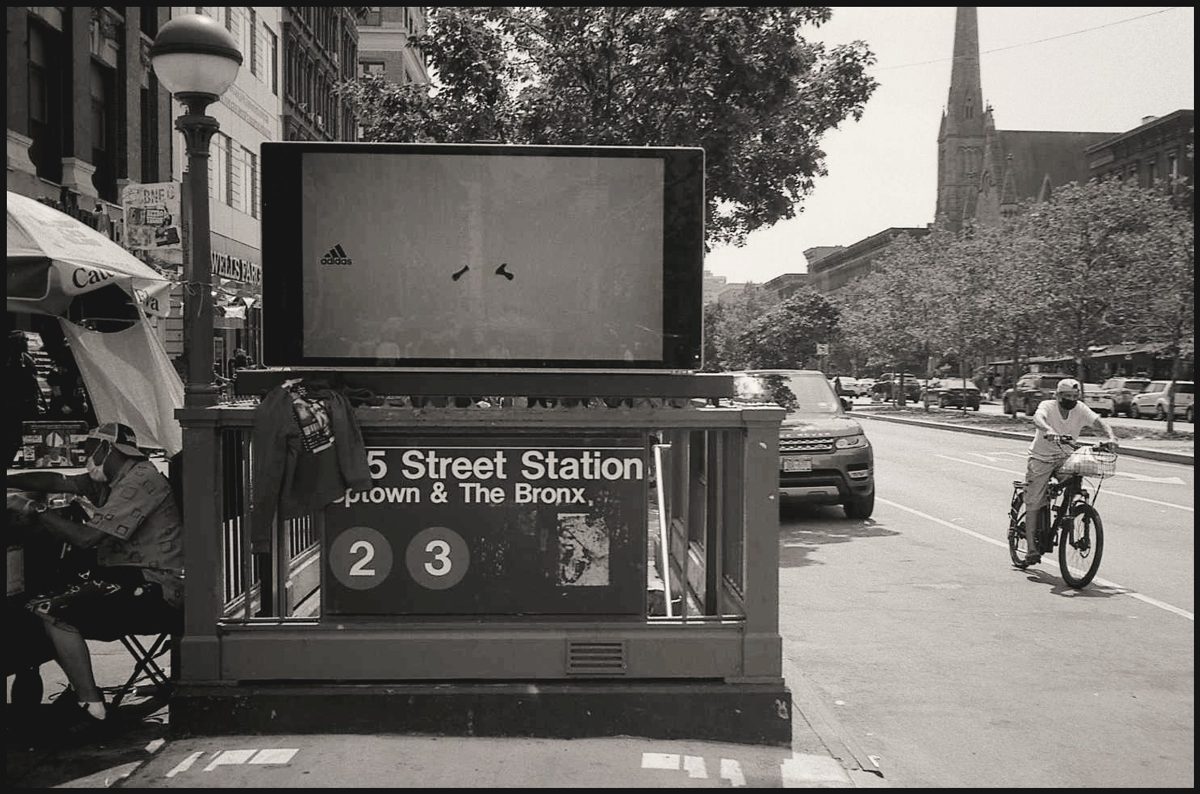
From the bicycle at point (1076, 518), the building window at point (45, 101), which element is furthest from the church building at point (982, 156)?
the bicycle at point (1076, 518)

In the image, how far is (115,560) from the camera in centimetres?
510

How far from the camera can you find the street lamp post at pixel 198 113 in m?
5.15

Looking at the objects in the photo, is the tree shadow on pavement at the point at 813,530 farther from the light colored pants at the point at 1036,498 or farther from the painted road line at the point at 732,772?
the painted road line at the point at 732,772

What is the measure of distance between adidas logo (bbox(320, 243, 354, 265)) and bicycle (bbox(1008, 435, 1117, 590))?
665 cm

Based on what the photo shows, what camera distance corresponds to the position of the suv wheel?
1350 centimetres

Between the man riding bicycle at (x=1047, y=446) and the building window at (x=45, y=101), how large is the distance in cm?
1653

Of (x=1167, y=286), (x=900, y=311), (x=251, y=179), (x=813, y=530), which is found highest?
(x=251, y=179)

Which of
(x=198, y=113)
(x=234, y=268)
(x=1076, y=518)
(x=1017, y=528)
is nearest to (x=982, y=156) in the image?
(x=234, y=268)

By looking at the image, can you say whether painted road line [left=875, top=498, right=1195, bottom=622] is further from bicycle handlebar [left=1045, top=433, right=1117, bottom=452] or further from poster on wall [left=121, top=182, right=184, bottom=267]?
poster on wall [left=121, top=182, right=184, bottom=267]

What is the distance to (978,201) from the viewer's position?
120312 mm

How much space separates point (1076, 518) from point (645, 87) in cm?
789

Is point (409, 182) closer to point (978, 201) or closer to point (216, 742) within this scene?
point (216, 742)

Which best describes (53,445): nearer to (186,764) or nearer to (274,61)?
(186,764)

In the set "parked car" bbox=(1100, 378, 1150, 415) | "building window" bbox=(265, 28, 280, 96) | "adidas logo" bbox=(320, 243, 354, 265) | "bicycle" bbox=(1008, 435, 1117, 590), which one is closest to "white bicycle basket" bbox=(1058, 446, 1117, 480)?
"bicycle" bbox=(1008, 435, 1117, 590)
